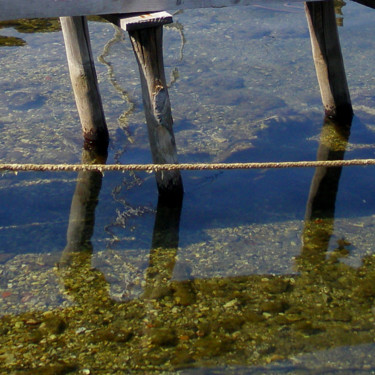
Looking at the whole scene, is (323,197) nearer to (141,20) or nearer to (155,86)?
(155,86)

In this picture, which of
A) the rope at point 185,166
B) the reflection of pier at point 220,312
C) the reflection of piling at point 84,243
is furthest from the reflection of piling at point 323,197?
the reflection of piling at point 84,243

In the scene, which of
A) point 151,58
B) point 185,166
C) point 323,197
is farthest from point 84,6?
point 323,197

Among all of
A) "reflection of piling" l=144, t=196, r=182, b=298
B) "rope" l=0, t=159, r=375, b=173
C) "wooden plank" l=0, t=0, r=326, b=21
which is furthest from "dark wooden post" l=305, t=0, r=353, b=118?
"rope" l=0, t=159, r=375, b=173

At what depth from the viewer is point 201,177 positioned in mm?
6391

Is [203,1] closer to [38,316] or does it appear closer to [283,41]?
[38,316]

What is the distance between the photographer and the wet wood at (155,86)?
4.87 metres

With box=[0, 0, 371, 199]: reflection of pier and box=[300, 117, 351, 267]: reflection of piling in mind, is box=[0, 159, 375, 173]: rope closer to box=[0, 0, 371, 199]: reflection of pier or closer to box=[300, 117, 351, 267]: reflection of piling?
box=[0, 0, 371, 199]: reflection of pier

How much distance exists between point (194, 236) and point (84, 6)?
211 cm

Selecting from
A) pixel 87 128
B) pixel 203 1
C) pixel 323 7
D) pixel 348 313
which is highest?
pixel 203 1

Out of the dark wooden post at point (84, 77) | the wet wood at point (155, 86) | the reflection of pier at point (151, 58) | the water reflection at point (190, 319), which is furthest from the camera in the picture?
the dark wooden post at point (84, 77)

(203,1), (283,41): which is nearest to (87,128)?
(203,1)

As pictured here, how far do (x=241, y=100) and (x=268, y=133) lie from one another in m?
0.98

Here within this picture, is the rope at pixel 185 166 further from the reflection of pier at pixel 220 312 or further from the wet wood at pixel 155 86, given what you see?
the reflection of pier at pixel 220 312

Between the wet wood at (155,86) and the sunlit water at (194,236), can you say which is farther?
the wet wood at (155,86)
